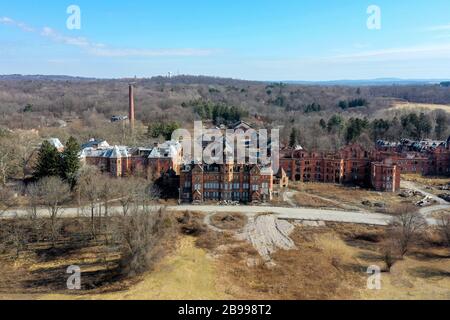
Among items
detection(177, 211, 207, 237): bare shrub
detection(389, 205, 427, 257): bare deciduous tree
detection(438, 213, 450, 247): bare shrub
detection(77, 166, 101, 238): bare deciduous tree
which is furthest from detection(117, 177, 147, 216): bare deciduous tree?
detection(438, 213, 450, 247): bare shrub

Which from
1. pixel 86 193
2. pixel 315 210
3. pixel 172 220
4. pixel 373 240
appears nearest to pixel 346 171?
pixel 315 210

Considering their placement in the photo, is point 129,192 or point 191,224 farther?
point 129,192

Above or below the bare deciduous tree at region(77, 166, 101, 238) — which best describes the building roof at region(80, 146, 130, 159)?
above

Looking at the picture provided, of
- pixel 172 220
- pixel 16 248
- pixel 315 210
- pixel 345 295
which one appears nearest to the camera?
pixel 345 295

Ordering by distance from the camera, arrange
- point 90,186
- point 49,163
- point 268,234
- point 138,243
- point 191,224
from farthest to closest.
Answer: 1. point 49,163
2. point 90,186
3. point 191,224
4. point 268,234
5. point 138,243

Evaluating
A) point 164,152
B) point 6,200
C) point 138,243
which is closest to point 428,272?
point 138,243

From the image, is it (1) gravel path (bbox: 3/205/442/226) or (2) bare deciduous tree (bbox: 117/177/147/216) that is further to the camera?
(1) gravel path (bbox: 3/205/442/226)

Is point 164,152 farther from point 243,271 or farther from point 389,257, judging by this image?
point 389,257

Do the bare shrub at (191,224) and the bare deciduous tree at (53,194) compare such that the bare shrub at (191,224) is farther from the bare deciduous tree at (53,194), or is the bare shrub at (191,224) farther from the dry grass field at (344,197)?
the dry grass field at (344,197)

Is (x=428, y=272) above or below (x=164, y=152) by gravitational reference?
below

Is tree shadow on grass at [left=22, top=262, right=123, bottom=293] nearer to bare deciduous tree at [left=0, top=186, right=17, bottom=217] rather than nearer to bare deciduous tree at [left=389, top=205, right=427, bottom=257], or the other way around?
bare deciduous tree at [left=0, top=186, right=17, bottom=217]

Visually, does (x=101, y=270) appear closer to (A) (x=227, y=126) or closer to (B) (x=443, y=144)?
(B) (x=443, y=144)
